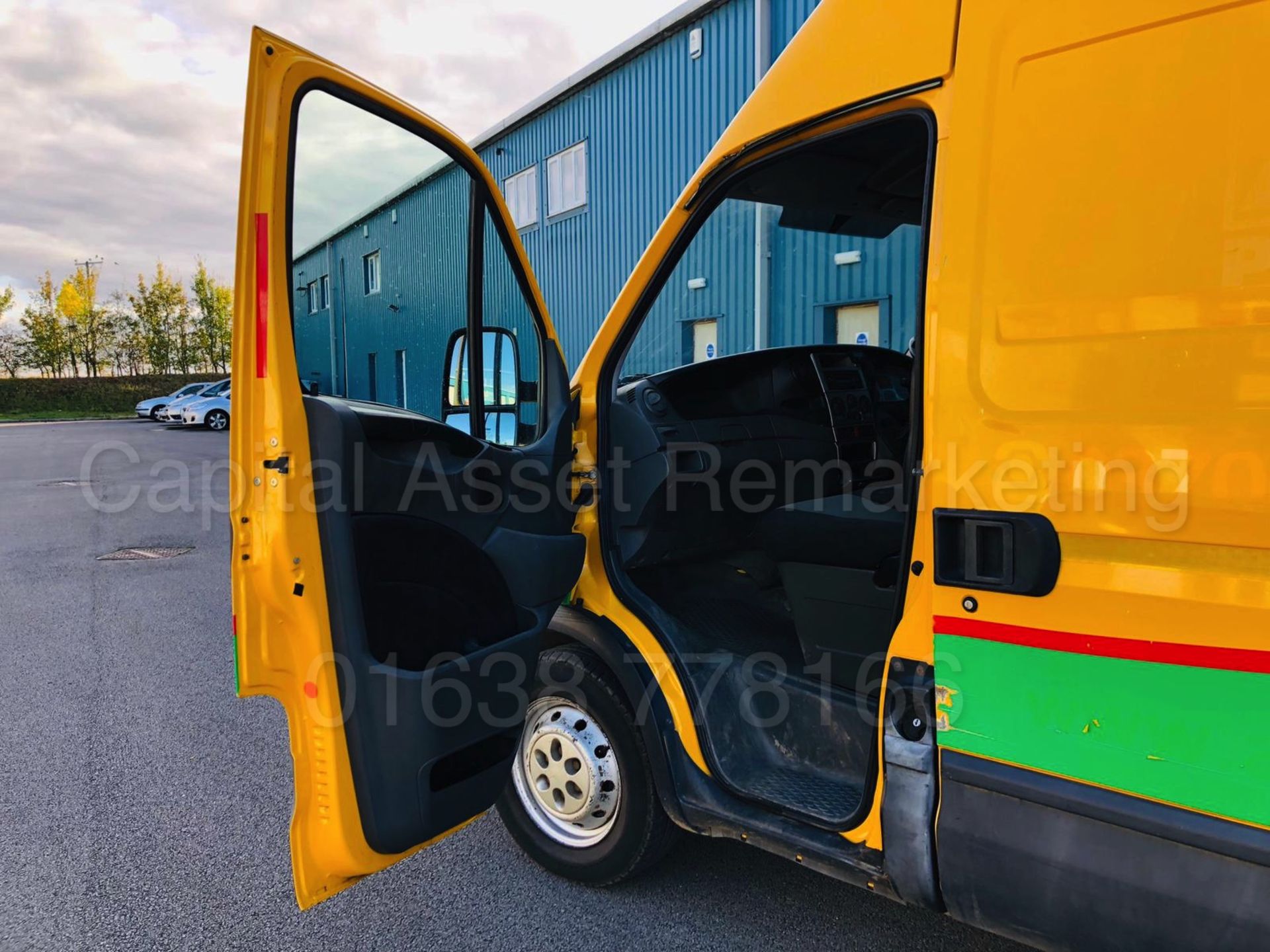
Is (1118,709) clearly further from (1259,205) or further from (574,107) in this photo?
(574,107)

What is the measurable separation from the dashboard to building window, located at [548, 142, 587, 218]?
10.1 m

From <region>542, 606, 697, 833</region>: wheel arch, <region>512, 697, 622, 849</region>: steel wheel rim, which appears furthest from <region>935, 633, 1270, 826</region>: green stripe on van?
<region>512, 697, 622, 849</region>: steel wheel rim

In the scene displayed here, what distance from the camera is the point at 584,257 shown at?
13.0 m

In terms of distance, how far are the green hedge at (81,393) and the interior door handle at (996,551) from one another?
157 feet

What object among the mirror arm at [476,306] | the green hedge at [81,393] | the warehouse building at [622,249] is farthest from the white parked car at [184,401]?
the mirror arm at [476,306]

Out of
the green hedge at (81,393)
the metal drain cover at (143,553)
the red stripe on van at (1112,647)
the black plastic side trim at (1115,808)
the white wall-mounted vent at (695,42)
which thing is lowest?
the metal drain cover at (143,553)

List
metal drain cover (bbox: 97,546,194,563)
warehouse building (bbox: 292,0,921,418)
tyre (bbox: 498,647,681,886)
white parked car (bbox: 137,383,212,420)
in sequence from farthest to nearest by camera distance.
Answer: white parked car (bbox: 137,383,212,420), metal drain cover (bbox: 97,546,194,563), tyre (bbox: 498,647,681,886), warehouse building (bbox: 292,0,921,418)

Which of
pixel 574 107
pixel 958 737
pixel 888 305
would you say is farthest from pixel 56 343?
pixel 958 737

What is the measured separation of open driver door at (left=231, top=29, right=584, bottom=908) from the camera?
1836mm

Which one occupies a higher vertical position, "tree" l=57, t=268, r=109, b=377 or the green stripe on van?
"tree" l=57, t=268, r=109, b=377

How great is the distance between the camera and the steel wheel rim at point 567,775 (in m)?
2.63

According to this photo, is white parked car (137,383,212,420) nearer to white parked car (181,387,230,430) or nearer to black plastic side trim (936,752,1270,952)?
white parked car (181,387,230,430)

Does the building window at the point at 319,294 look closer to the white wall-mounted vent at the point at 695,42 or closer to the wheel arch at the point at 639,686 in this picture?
the wheel arch at the point at 639,686

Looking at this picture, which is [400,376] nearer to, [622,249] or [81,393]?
[622,249]
